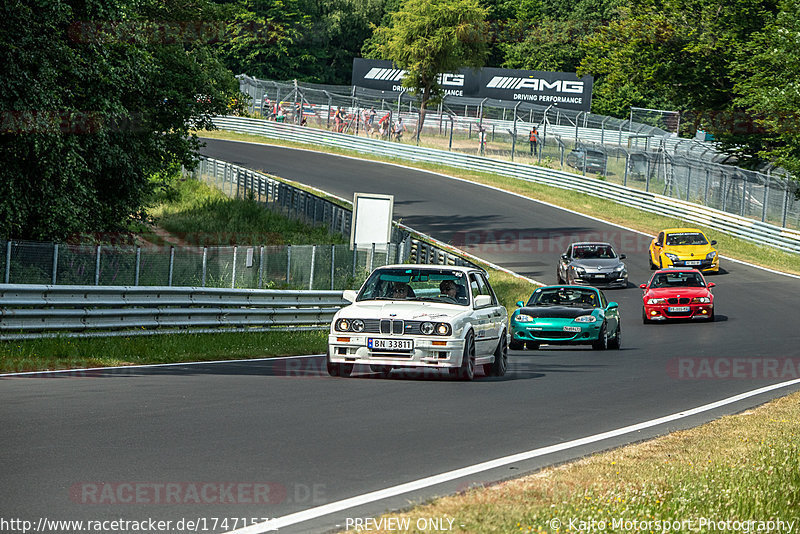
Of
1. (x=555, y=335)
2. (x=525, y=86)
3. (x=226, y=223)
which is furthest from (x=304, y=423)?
(x=525, y=86)

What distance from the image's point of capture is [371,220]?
96.7ft

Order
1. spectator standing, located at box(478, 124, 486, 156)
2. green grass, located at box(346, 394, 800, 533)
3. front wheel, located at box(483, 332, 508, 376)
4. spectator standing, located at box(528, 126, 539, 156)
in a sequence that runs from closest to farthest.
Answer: green grass, located at box(346, 394, 800, 533) → front wheel, located at box(483, 332, 508, 376) → spectator standing, located at box(528, 126, 539, 156) → spectator standing, located at box(478, 124, 486, 156)

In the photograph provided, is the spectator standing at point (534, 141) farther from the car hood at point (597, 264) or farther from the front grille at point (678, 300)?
the front grille at point (678, 300)

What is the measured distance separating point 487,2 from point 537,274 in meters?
77.6

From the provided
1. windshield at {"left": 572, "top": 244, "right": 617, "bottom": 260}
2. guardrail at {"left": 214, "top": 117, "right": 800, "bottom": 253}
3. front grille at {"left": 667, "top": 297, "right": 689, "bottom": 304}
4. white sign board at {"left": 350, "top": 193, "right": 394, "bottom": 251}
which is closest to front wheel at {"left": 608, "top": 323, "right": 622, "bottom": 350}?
front grille at {"left": 667, "top": 297, "right": 689, "bottom": 304}

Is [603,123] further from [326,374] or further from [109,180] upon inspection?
[326,374]

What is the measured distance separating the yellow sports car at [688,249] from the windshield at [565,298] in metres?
16.1

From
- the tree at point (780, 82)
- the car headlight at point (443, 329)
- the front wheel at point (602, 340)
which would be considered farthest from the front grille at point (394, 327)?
the tree at point (780, 82)

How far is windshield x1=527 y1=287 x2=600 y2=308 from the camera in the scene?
2259 cm

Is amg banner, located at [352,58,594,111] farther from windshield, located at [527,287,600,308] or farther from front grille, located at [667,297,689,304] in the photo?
windshield, located at [527,287,600,308]

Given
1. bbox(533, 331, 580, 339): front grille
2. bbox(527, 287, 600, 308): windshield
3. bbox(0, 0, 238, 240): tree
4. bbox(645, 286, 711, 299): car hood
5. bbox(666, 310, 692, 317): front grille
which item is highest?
bbox(0, 0, 238, 240): tree

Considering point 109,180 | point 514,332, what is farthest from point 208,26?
point 514,332

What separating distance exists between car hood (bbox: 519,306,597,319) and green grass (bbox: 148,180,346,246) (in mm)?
15383

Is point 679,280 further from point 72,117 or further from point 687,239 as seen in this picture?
point 72,117
